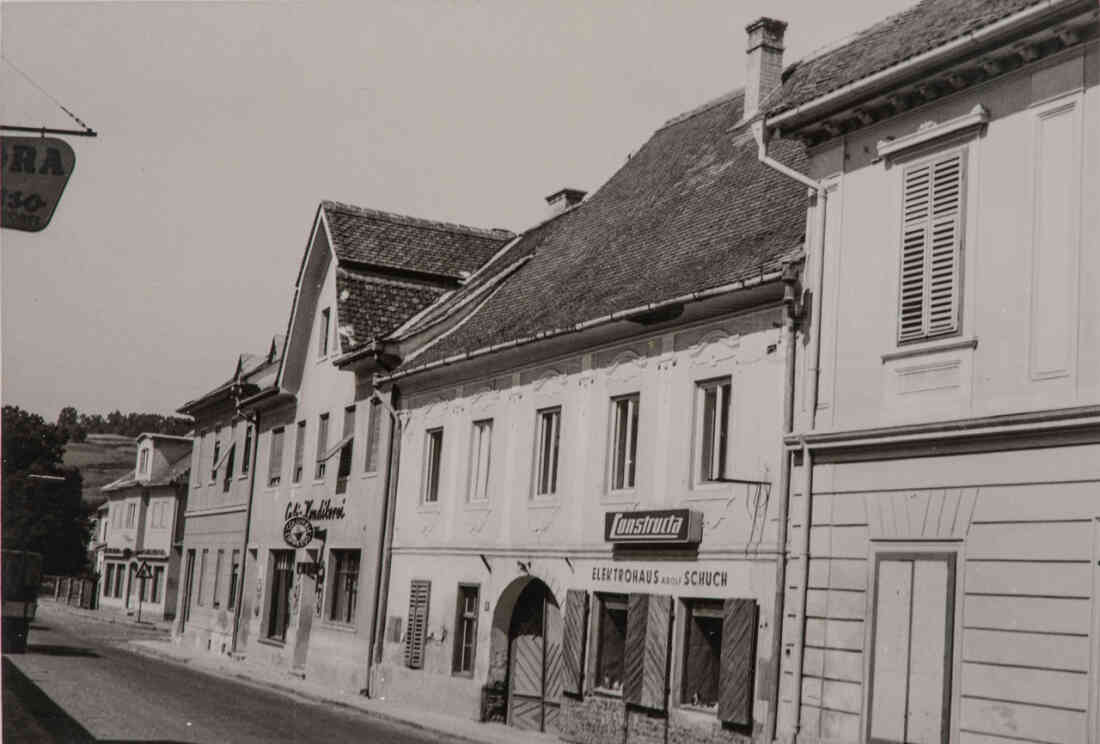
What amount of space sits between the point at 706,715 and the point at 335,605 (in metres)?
14.2

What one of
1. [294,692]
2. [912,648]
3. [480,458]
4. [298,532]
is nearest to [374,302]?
[298,532]

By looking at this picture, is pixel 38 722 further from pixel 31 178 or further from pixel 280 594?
pixel 280 594

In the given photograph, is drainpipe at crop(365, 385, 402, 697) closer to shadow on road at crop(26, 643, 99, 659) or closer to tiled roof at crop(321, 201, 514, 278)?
tiled roof at crop(321, 201, 514, 278)

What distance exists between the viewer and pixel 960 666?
13.2 m

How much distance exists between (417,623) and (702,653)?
8.60m

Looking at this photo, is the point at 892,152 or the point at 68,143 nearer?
the point at 68,143

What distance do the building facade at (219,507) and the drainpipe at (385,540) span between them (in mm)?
10433

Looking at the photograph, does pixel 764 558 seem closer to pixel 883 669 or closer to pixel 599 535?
pixel 883 669

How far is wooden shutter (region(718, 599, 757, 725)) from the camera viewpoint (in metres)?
16.5

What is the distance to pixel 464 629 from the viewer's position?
2427 cm

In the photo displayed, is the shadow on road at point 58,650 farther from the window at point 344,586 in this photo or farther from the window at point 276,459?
the window at point 344,586

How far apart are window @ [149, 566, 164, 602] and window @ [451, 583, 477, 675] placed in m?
49.6

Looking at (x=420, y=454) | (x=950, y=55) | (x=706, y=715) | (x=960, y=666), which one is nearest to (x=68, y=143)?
(x=950, y=55)

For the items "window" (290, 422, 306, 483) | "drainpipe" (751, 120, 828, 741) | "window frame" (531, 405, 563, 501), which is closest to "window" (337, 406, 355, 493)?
"window" (290, 422, 306, 483)
